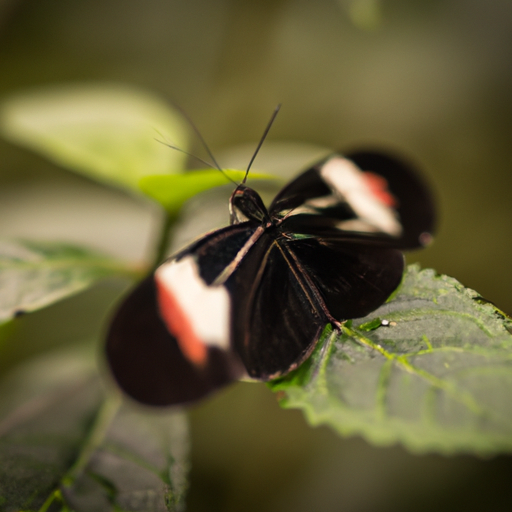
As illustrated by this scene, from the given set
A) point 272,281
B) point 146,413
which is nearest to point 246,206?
point 272,281

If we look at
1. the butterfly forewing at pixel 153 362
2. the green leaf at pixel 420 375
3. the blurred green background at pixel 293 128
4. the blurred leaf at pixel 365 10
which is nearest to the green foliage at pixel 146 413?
the green leaf at pixel 420 375

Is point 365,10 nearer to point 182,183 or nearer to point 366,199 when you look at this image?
point 366,199

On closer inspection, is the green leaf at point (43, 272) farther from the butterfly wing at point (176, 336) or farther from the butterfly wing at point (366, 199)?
the butterfly wing at point (366, 199)

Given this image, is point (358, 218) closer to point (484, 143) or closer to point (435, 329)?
point (435, 329)

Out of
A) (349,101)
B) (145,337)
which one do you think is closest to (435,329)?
(145,337)

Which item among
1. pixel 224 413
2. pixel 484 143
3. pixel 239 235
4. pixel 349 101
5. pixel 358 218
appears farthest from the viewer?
pixel 349 101

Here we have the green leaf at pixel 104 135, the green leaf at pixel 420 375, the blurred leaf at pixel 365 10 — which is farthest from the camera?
the blurred leaf at pixel 365 10
